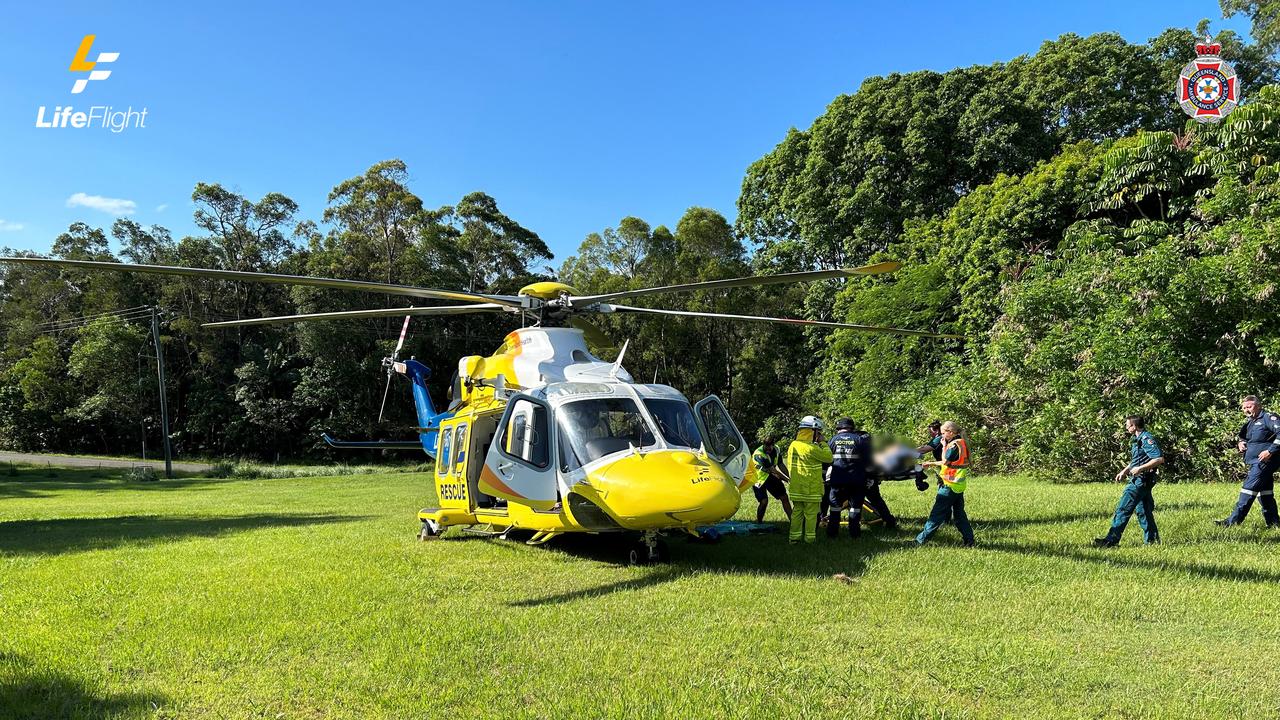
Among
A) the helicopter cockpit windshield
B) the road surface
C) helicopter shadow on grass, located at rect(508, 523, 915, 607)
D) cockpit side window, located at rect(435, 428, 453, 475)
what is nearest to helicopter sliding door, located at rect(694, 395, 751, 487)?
the helicopter cockpit windshield

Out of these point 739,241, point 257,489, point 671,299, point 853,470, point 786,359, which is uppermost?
point 739,241

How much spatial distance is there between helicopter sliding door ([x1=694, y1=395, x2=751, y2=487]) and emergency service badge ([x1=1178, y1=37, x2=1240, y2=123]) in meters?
20.5

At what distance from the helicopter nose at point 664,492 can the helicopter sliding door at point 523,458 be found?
0.79 meters

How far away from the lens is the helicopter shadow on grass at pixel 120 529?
1033 cm

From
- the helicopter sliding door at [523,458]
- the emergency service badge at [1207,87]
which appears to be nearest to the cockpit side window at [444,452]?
the helicopter sliding door at [523,458]

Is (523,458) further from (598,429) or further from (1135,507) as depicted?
(1135,507)

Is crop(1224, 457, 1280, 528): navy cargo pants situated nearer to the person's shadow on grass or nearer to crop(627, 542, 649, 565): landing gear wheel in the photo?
crop(627, 542, 649, 565): landing gear wheel

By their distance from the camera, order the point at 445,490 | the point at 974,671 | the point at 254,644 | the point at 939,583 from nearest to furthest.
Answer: the point at 974,671
the point at 254,644
the point at 939,583
the point at 445,490

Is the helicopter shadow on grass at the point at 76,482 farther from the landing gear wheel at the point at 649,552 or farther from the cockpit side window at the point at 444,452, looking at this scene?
the landing gear wheel at the point at 649,552

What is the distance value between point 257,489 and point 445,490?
17.6 meters

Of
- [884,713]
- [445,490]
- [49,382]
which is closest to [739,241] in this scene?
[445,490]

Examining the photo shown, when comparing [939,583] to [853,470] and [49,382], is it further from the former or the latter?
[49,382]

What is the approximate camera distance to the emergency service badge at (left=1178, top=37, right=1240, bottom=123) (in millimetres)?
21547

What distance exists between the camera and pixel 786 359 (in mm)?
36438
